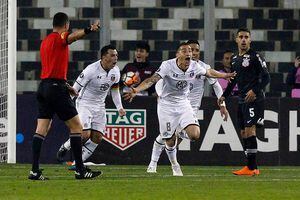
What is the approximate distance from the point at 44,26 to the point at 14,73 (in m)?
1.96

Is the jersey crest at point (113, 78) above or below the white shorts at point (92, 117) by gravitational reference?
above

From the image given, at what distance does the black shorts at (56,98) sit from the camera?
15.9m

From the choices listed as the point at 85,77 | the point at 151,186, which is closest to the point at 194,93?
the point at 85,77

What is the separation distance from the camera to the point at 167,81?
18500mm

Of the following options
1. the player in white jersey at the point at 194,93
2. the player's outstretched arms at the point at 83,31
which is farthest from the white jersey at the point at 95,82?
the player's outstretched arms at the point at 83,31

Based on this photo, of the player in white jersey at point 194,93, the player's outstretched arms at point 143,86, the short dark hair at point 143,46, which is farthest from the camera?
the short dark hair at point 143,46

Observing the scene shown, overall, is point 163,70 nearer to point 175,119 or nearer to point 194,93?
point 175,119

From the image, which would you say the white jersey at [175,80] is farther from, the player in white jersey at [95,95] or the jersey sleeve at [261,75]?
the player in white jersey at [95,95]

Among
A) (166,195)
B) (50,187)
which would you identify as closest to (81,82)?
(50,187)

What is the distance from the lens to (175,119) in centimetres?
1853

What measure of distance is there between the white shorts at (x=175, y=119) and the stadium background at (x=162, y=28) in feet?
15.2

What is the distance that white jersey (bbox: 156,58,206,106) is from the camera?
18281 millimetres

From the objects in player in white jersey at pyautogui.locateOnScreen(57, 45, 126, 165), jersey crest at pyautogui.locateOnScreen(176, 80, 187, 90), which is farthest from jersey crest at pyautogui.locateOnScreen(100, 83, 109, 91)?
jersey crest at pyautogui.locateOnScreen(176, 80, 187, 90)

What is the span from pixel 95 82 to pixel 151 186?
516 centimetres
